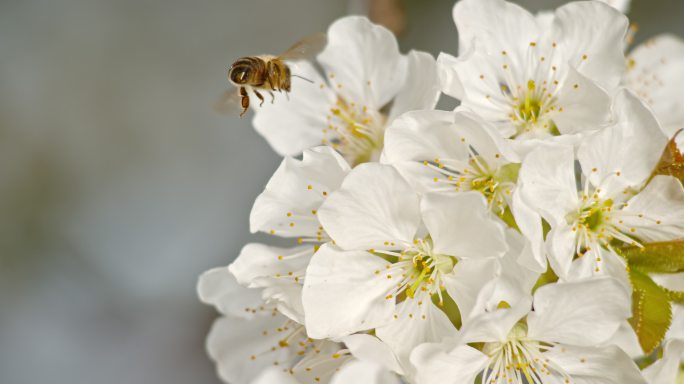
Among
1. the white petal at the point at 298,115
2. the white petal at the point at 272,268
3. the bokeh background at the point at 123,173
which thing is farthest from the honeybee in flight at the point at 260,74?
the bokeh background at the point at 123,173

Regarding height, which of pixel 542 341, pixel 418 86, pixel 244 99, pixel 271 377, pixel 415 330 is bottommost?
pixel 542 341

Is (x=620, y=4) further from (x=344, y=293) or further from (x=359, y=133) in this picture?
(x=344, y=293)

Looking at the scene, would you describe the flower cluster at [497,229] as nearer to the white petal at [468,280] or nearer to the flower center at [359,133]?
the white petal at [468,280]

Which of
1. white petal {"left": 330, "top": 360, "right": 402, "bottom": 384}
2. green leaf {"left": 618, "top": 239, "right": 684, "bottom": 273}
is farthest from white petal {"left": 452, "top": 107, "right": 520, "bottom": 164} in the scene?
white petal {"left": 330, "top": 360, "right": 402, "bottom": 384}

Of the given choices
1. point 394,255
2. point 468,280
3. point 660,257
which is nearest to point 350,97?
point 394,255

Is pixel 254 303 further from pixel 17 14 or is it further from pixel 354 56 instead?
pixel 17 14

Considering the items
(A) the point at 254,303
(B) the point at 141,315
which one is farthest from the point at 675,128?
(B) the point at 141,315

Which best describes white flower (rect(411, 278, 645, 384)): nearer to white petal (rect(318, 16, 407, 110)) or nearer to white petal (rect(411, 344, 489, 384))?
white petal (rect(411, 344, 489, 384))
